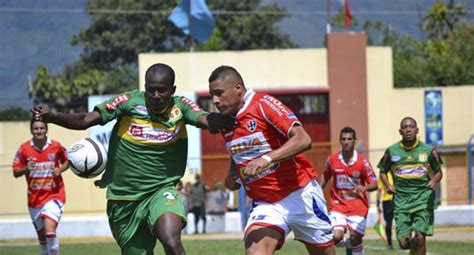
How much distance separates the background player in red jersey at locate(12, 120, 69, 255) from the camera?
15922 mm

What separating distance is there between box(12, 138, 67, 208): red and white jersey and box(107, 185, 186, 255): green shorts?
18.7 feet

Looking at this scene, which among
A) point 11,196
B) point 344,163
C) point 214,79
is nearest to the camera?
point 214,79

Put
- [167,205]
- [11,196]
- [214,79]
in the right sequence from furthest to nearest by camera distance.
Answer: [11,196] → [167,205] → [214,79]

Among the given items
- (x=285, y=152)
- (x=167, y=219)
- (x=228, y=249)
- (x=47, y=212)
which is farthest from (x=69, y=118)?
(x=228, y=249)

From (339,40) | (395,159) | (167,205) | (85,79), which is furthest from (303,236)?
(85,79)

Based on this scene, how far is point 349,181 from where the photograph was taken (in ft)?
52.6

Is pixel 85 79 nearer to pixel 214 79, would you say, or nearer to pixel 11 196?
pixel 11 196

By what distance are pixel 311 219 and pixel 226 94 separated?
4.20ft

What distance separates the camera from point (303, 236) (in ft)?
31.7

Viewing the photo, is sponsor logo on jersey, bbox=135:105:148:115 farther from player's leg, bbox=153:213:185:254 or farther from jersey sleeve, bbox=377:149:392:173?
jersey sleeve, bbox=377:149:392:173

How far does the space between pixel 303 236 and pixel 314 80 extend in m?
34.1

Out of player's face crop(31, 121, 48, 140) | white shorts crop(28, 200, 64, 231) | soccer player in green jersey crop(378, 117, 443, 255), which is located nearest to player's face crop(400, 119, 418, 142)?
soccer player in green jersey crop(378, 117, 443, 255)

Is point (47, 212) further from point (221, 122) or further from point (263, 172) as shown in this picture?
point (263, 172)

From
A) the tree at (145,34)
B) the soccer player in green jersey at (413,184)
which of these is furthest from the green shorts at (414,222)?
the tree at (145,34)
